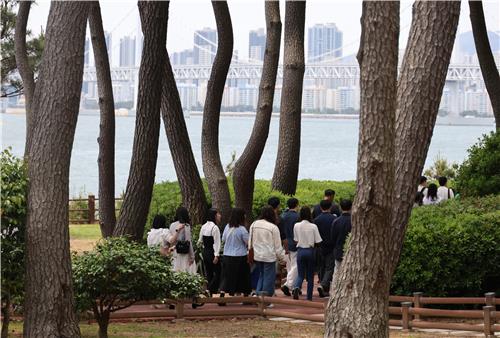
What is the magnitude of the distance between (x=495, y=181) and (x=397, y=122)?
8.45 m

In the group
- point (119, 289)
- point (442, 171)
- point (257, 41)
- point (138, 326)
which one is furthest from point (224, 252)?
point (257, 41)

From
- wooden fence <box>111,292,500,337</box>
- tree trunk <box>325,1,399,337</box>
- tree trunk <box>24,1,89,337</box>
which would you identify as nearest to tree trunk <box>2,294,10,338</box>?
tree trunk <box>24,1,89,337</box>

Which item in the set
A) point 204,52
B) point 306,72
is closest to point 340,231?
point 306,72

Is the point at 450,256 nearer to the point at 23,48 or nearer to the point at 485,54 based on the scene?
the point at 485,54

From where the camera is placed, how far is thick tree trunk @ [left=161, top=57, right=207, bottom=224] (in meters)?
18.5

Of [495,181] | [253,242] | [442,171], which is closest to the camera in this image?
[253,242]

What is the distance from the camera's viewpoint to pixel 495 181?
17969mm

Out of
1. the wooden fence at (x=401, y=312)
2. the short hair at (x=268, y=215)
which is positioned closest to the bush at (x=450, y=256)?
the wooden fence at (x=401, y=312)

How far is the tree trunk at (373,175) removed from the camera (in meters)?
9.23

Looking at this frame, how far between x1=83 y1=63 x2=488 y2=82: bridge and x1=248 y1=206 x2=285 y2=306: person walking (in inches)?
2842

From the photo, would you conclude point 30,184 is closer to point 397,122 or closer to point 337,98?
point 397,122

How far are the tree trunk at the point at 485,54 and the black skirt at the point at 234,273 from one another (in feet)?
26.4

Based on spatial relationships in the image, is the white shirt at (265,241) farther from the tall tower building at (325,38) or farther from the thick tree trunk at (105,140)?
the tall tower building at (325,38)

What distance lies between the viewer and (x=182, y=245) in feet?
48.5
